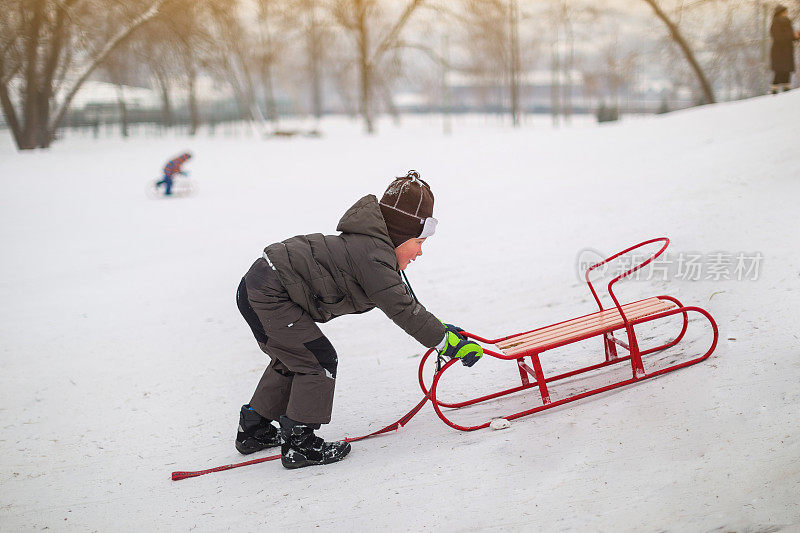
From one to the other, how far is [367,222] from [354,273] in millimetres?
231

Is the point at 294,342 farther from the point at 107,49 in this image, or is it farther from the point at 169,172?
the point at 107,49

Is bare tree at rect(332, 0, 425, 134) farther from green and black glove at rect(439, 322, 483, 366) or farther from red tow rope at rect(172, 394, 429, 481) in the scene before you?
green and black glove at rect(439, 322, 483, 366)

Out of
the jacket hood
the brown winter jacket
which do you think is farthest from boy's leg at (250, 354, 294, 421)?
the jacket hood

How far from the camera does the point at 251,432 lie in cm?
343

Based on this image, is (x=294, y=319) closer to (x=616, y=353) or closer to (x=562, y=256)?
(x=616, y=353)

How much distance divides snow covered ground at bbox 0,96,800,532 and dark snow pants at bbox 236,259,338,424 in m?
0.33

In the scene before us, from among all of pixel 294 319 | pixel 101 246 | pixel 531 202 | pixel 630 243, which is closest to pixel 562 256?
pixel 630 243

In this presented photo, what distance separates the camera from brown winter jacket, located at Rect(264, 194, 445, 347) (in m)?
2.92

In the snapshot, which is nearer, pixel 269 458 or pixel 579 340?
pixel 269 458

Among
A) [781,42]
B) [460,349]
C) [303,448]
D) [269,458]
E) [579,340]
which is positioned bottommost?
[269,458]

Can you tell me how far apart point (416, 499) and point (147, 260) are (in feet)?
21.7

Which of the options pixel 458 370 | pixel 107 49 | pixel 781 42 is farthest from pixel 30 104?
pixel 458 370

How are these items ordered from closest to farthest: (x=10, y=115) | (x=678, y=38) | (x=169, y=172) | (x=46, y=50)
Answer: (x=169, y=172), (x=46, y=50), (x=678, y=38), (x=10, y=115)

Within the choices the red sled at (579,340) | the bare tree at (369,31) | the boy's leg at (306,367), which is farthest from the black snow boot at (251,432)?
the bare tree at (369,31)
